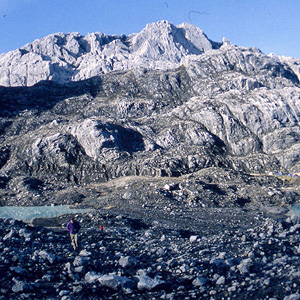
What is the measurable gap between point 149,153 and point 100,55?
3955 inches

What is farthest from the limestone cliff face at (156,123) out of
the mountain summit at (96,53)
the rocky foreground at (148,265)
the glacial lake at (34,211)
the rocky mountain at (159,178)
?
→ the mountain summit at (96,53)

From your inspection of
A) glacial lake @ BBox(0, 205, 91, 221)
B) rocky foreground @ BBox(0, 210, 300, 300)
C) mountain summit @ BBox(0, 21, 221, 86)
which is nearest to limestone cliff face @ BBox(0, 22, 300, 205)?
glacial lake @ BBox(0, 205, 91, 221)

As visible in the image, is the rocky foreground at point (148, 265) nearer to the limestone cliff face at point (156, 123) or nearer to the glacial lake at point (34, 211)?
the glacial lake at point (34, 211)

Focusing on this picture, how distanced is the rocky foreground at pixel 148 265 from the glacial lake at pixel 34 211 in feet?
41.1

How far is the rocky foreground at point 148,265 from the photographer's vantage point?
9.45m

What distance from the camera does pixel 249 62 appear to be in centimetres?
8275

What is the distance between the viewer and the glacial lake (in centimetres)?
2934

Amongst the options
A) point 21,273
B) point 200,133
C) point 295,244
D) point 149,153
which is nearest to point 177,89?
point 200,133

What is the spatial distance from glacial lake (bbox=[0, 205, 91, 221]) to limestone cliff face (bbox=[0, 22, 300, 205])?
360 inches

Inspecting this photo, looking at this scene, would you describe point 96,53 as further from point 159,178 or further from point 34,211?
point 34,211

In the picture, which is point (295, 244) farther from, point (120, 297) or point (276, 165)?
point (276, 165)

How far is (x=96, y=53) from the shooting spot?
460ft

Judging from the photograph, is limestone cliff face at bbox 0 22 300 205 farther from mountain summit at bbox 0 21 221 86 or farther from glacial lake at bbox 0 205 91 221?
mountain summit at bbox 0 21 221 86

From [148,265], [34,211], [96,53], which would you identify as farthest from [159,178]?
[96,53]
